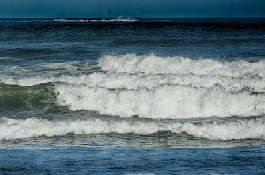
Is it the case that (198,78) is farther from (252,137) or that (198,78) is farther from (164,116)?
(252,137)

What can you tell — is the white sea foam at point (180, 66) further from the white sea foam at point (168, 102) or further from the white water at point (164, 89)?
the white sea foam at point (168, 102)

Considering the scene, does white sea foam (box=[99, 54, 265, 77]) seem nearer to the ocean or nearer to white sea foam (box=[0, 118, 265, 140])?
the ocean

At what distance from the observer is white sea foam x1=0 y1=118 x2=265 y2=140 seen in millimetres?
9984

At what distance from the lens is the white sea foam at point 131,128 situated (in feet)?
32.8

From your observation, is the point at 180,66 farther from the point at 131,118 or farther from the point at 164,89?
the point at 131,118

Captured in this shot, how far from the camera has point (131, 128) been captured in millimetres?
10586

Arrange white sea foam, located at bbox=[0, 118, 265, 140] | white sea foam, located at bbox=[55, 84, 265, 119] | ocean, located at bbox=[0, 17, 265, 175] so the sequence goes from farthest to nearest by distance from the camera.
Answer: white sea foam, located at bbox=[55, 84, 265, 119], white sea foam, located at bbox=[0, 118, 265, 140], ocean, located at bbox=[0, 17, 265, 175]

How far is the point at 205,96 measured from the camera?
1289 centimetres

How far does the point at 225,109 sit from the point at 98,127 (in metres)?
3.51

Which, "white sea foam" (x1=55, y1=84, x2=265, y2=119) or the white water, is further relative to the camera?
the white water

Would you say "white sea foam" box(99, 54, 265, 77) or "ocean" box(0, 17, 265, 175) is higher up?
"white sea foam" box(99, 54, 265, 77)

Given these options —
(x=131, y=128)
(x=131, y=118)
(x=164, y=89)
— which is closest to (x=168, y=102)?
(x=164, y=89)

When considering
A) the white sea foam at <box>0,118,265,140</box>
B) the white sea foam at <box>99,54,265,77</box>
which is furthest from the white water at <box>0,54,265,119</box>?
the white sea foam at <box>0,118,265,140</box>

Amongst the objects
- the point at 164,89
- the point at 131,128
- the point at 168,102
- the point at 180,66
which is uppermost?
the point at 180,66
